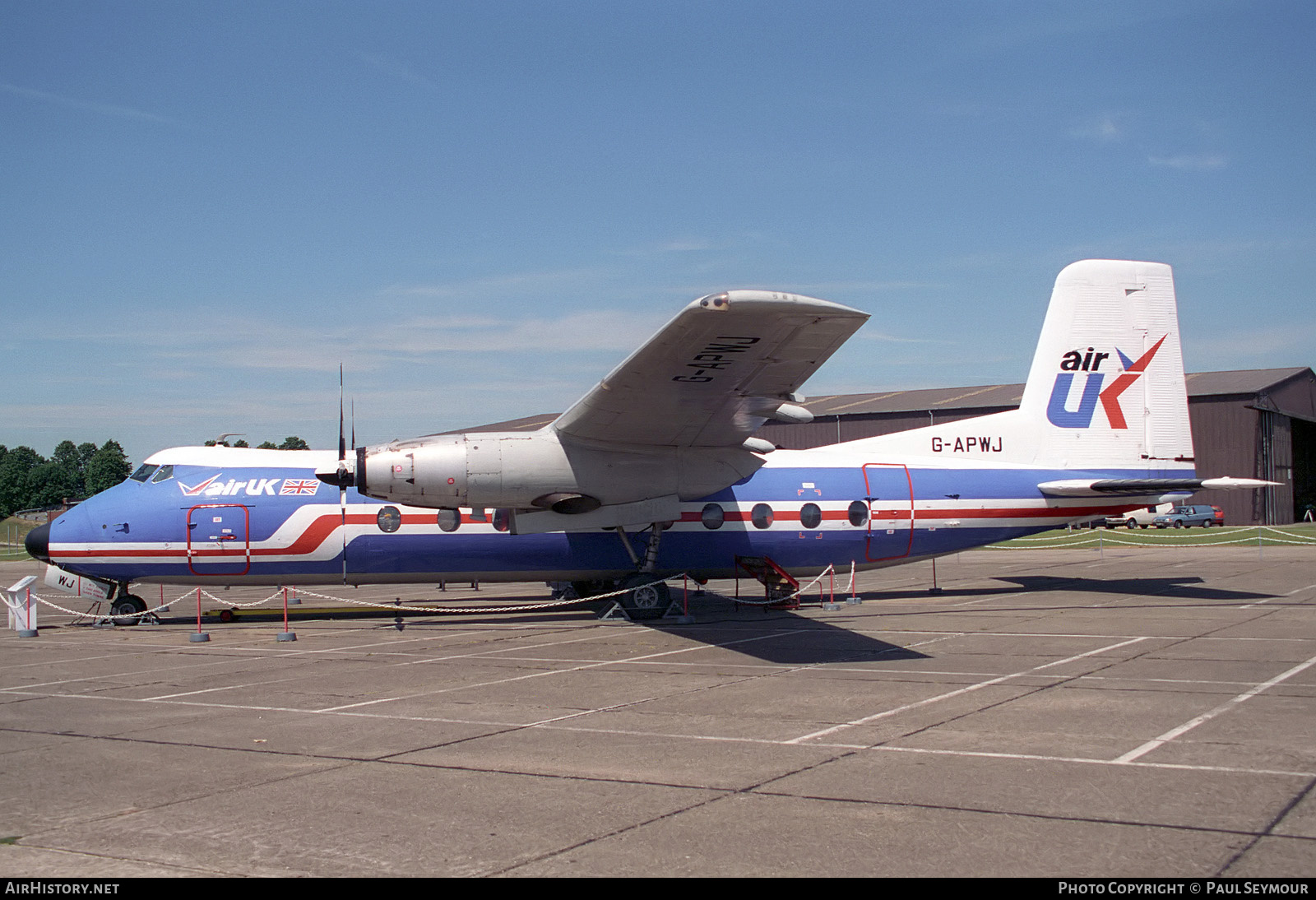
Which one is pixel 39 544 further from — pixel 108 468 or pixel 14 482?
pixel 14 482

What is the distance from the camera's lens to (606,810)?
6383 mm

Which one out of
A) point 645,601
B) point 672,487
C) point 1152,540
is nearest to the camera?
point 672,487

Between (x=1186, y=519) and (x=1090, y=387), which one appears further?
(x=1186, y=519)

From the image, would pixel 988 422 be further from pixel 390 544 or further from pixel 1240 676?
pixel 390 544

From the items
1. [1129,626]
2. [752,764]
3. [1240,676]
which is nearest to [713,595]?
[1129,626]

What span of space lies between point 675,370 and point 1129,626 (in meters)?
8.08

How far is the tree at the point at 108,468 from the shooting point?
81.7 m

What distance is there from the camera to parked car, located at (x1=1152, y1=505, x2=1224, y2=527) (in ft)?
172

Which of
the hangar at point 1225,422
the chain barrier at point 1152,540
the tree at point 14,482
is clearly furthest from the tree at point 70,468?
the chain barrier at point 1152,540

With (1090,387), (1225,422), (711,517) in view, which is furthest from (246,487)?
(1225,422)

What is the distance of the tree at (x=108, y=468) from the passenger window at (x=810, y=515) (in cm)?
7146

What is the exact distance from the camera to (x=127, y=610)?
1900 cm

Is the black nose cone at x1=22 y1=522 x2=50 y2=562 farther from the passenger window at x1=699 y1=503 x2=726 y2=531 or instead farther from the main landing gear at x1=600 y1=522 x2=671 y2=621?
the passenger window at x1=699 y1=503 x2=726 y2=531

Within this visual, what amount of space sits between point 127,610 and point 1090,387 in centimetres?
1914
